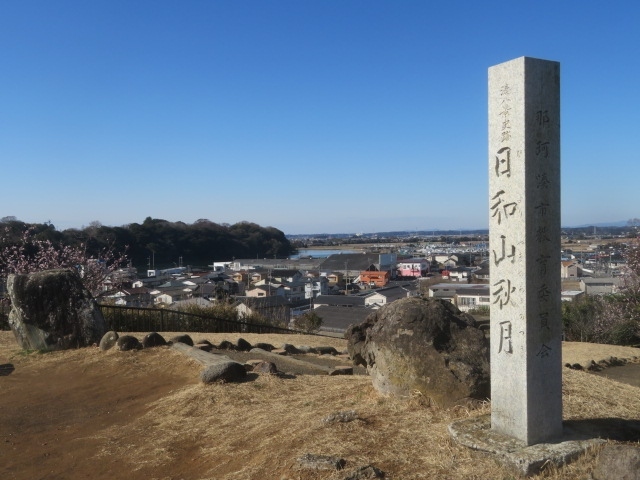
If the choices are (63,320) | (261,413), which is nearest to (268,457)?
(261,413)

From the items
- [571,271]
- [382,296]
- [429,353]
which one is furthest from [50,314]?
[571,271]

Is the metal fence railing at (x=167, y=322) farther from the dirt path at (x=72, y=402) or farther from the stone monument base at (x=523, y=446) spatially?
the stone monument base at (x=523, y=446)

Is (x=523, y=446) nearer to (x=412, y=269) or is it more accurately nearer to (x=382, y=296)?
(x=382, y=296)

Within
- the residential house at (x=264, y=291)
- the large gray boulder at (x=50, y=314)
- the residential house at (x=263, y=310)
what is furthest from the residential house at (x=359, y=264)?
the large gray boulder at (x=50, y=314)

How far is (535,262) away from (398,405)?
2.30m

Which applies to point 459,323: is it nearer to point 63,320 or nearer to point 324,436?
point 324,436

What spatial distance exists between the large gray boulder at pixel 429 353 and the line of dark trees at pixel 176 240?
71.8 ft

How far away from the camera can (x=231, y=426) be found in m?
6.01

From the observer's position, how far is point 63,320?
1067 centimetres

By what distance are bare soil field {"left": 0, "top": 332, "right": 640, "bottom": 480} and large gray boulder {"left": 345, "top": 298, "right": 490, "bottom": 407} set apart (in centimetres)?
19

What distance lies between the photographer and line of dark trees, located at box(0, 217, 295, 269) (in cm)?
3438

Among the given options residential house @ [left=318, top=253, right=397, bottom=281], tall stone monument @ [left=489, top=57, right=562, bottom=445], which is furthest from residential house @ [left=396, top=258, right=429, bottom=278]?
tall stone monument @ [left=489, top=57, right=562, bottom=445]

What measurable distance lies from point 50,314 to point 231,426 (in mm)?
6332

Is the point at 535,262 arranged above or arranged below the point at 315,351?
above
